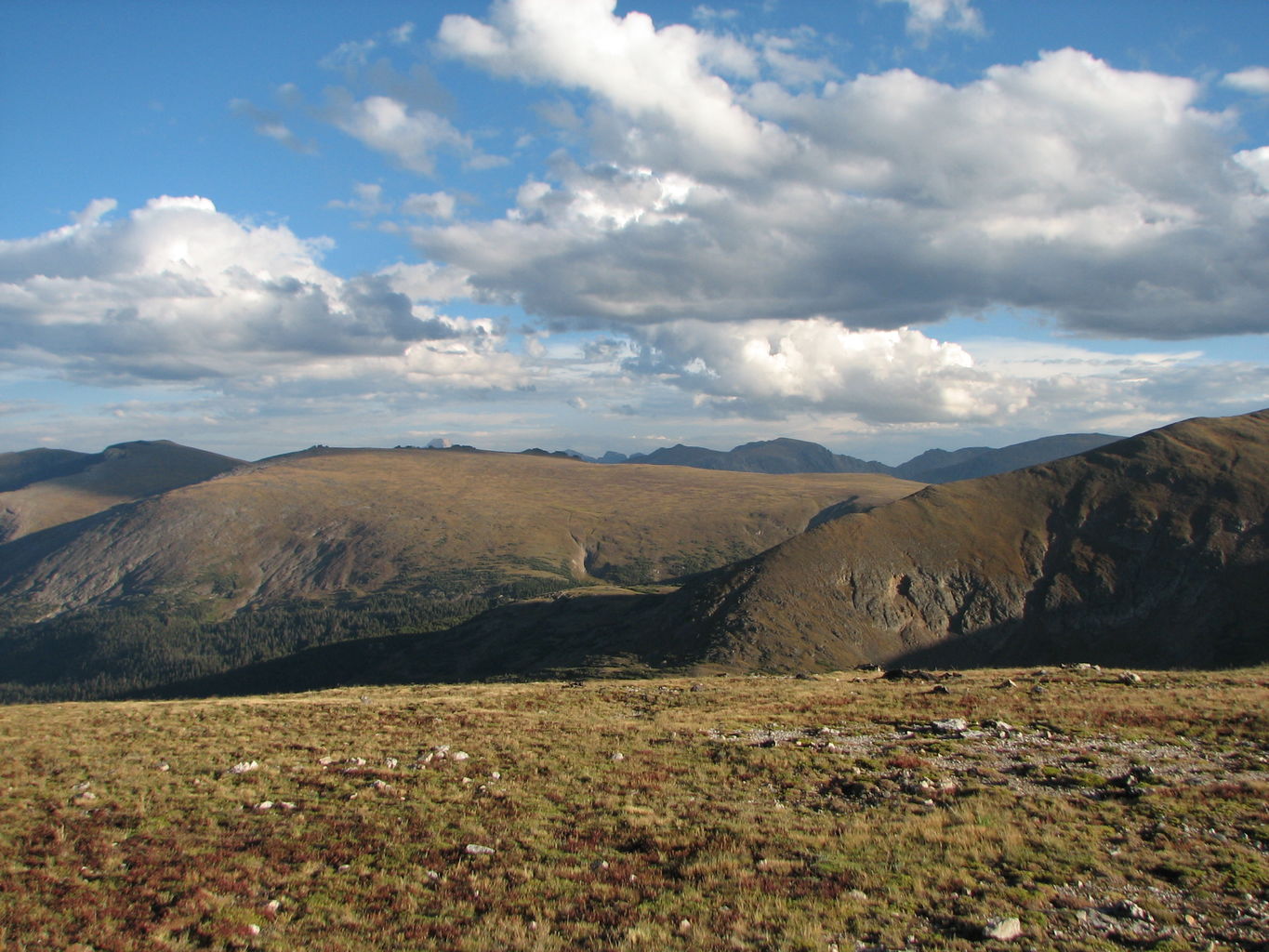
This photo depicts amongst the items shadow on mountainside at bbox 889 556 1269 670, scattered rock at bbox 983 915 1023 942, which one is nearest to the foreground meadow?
scattered rock at bbox 983 915 1023 942

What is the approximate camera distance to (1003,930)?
478 inches

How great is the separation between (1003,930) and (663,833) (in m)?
A: 8.20

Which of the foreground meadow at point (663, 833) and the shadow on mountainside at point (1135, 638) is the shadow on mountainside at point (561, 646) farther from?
the foreground meadow at point (663, 833)

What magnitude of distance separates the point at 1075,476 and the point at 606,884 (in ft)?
592

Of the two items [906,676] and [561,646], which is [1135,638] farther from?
[561,646]

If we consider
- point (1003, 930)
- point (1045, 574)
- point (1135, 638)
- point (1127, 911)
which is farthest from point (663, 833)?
point (1045, 574)

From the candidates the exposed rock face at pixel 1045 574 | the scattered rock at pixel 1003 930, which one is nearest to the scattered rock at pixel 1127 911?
the scattered rock at pixel 1003 930

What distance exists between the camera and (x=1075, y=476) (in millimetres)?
163375

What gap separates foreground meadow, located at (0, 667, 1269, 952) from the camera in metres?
13.0

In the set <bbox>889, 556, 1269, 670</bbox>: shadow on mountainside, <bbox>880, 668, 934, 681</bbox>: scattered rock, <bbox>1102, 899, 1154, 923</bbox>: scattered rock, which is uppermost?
<bbox>1102, 899, 1154, 923</bbox>: scattered rock

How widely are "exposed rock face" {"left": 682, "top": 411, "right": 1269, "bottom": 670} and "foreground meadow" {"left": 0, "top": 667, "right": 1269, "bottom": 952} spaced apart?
88.6 meters

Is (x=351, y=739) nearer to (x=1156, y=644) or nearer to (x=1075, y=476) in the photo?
(x=1156, y=644)

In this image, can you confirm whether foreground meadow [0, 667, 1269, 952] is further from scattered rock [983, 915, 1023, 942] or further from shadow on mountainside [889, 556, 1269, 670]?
shadow on mountainside [889, 556, 1269, 670]

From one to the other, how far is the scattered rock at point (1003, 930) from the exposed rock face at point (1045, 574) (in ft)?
339
